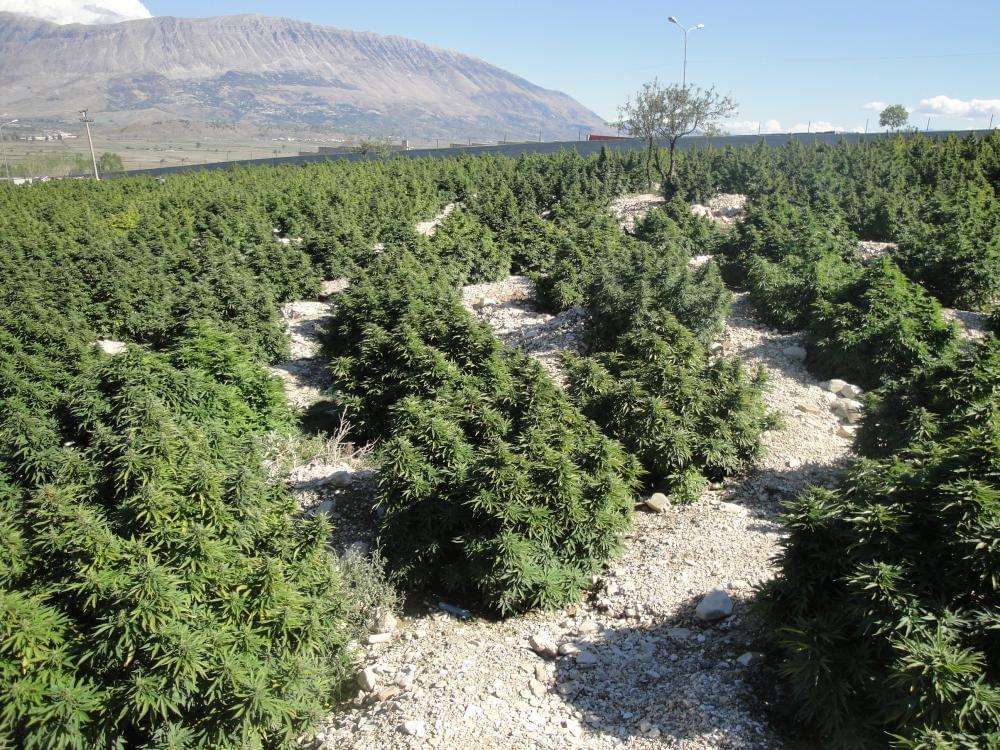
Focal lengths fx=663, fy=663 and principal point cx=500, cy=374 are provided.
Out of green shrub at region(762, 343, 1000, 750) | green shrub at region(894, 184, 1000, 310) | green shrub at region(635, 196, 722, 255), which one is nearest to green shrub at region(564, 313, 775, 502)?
green shrub at region(762, 343, 1000, 750)

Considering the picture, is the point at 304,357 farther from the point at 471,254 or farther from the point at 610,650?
the point at 610,650

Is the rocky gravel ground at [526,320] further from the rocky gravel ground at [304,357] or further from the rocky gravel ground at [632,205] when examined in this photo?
the rocky gravel ground at [632,205]

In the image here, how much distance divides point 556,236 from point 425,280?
5.98m

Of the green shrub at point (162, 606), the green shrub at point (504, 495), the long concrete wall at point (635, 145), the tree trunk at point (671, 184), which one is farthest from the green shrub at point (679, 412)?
the long concrete wall at point (635, 145)

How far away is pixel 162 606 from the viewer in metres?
4.14

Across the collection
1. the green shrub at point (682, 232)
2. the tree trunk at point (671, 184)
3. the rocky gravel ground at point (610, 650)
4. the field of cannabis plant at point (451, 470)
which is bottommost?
the rocky gravel ground at point (610, 650)

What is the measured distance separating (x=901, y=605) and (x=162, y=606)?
4416 mm

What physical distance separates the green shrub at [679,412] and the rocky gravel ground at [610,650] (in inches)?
15.1

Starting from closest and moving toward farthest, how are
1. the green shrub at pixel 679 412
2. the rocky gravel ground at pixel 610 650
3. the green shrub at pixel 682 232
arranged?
the rocky gravel ground at pixel 610 650 → the green shrub at pixel 679 412 → the green shrub at pixel 682 232

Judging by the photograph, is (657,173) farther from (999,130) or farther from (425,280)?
(425,280)

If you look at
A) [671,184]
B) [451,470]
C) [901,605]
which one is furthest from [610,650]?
[671,184]

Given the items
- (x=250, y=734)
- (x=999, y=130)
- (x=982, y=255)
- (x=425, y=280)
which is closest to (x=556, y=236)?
(x=425, y=280)

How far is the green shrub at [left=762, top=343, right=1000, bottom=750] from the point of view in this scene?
3422 millimetres

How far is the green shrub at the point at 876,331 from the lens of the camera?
385 inches
